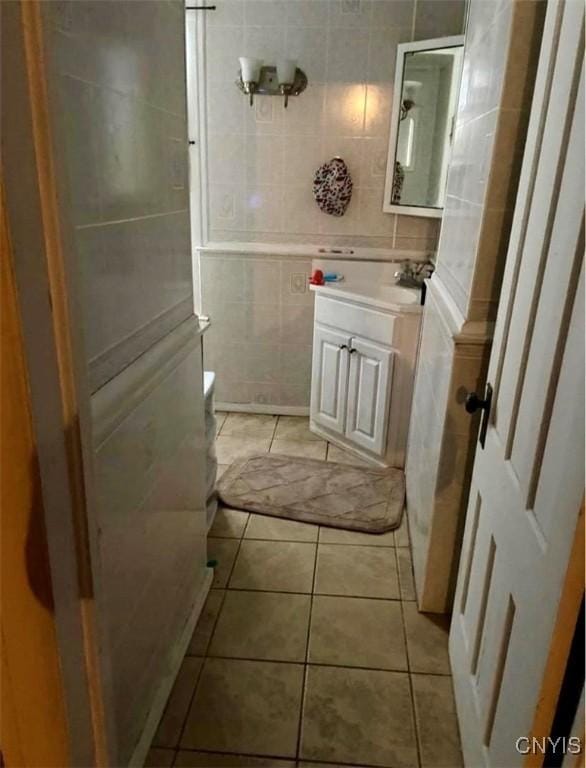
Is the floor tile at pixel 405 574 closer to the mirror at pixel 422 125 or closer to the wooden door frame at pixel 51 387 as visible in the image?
the wooden door frame at pixel 51 387

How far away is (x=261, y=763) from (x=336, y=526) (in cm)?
108

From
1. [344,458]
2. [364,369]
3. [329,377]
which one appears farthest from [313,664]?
[329,377]

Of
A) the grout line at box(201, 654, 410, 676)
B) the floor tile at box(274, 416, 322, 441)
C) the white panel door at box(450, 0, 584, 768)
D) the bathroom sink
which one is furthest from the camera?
the floor tile at box(274, 416, 322, 441)

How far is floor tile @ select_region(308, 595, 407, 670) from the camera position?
70.4 inches

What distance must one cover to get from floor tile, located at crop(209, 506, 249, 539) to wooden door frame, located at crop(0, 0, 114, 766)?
4.81ft

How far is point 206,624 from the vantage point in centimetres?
191

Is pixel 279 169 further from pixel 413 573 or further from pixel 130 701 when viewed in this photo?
pixel 130 701

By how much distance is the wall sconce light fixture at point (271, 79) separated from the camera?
2852mm

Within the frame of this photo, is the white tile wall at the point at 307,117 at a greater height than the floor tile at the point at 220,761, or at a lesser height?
greater

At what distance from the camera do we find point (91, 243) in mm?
1046

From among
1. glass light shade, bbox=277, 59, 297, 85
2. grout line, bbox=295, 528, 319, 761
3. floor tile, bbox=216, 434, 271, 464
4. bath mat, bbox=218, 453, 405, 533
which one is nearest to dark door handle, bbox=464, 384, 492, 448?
grout line, bbox=295, 528, 319, 761

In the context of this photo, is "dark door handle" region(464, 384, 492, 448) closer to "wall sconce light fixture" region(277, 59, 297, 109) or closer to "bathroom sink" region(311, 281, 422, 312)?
"bathroom sink" region(311, 281, 422, 312)

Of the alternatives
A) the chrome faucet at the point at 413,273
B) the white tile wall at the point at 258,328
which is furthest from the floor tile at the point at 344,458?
the chrome faucet at the point at 413,273

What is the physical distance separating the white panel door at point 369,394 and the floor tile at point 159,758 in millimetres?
1741
